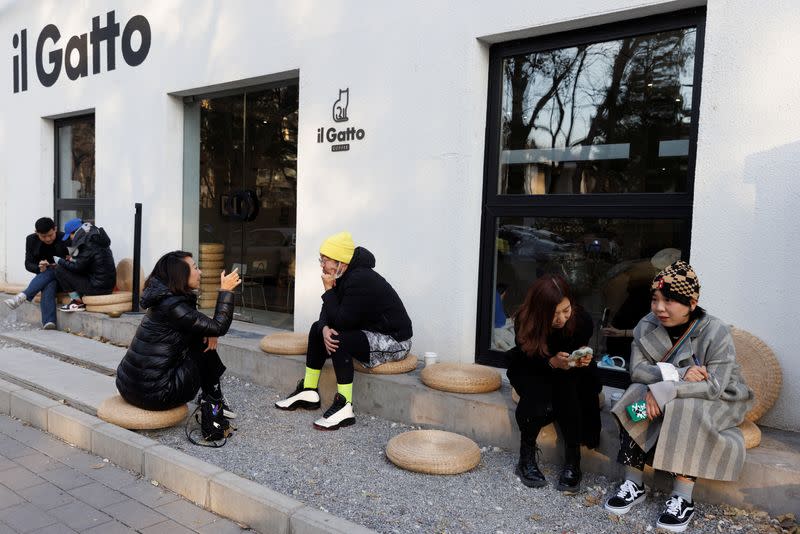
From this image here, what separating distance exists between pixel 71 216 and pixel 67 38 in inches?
102

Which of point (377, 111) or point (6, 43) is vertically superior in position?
point (6, 43)

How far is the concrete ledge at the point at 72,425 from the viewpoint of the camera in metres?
4.39

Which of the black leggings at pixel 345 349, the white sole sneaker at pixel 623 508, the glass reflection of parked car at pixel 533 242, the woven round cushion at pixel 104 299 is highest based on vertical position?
the glass reflection of parked car at pixel 533 242

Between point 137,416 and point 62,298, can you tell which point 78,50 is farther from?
point 137,416

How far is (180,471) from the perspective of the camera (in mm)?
3707

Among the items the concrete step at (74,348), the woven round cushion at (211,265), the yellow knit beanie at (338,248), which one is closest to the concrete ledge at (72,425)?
the concrete step at (74,348)

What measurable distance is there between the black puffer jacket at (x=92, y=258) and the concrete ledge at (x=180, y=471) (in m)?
4.46

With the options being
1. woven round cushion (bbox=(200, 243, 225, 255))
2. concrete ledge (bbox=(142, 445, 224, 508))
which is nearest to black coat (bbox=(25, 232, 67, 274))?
woven round cushion (bbox=(200, 243, 225, 255))

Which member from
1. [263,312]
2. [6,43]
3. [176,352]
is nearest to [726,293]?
[176,352]

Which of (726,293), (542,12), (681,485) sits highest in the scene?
(542,12)

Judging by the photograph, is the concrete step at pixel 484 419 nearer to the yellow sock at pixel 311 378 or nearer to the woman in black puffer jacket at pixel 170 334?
the yellow sock at pixel 311 378

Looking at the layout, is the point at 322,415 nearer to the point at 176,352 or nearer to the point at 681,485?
the point at 176,352

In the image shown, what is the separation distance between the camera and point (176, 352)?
13.9ft

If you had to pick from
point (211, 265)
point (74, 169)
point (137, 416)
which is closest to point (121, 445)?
point (137, 416)
